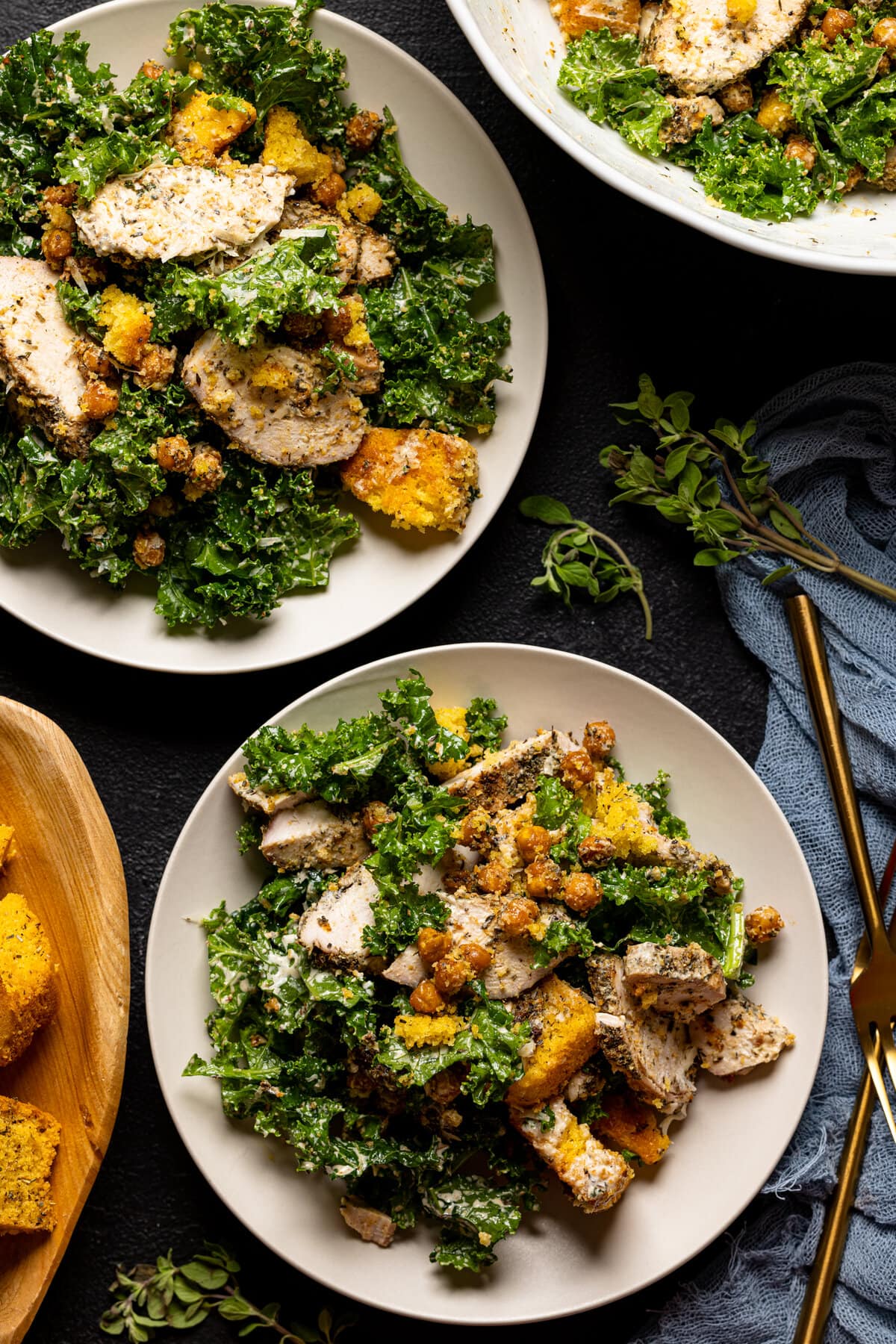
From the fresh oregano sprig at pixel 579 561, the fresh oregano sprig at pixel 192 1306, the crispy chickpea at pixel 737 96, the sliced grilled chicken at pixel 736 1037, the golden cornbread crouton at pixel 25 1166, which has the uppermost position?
the crispy chickpea at pixel 737 96

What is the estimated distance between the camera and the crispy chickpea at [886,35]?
237 cm

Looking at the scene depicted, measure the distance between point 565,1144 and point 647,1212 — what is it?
373mm

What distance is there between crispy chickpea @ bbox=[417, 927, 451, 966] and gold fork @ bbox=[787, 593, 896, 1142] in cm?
104

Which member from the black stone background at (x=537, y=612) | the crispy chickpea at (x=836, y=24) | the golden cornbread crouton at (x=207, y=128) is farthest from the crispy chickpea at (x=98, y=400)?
the crispy chickpea at (x=836, y=24)

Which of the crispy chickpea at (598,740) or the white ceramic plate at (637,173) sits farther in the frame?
the crispy chickpea at (598,740)

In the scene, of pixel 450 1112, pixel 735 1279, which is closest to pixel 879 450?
pixel 450 1112

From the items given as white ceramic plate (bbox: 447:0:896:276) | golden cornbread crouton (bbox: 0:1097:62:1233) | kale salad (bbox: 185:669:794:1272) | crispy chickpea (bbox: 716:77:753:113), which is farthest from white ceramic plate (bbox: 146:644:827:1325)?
crispy chickpea (bbox: 716:77:753:113)

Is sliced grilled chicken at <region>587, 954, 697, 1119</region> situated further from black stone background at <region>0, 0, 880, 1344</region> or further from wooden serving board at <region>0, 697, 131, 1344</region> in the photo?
wooden serving board at <region>0, 697, 131, 1344</region>

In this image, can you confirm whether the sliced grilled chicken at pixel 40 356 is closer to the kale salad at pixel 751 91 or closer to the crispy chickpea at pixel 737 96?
the kale salad at pixel 751 91

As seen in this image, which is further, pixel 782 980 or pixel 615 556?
pixel 615 556

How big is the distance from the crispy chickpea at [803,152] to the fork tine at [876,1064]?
1.95 m

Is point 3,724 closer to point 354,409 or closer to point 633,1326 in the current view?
point 354,409

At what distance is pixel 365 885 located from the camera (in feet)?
7.95

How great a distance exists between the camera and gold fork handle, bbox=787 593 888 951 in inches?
104
